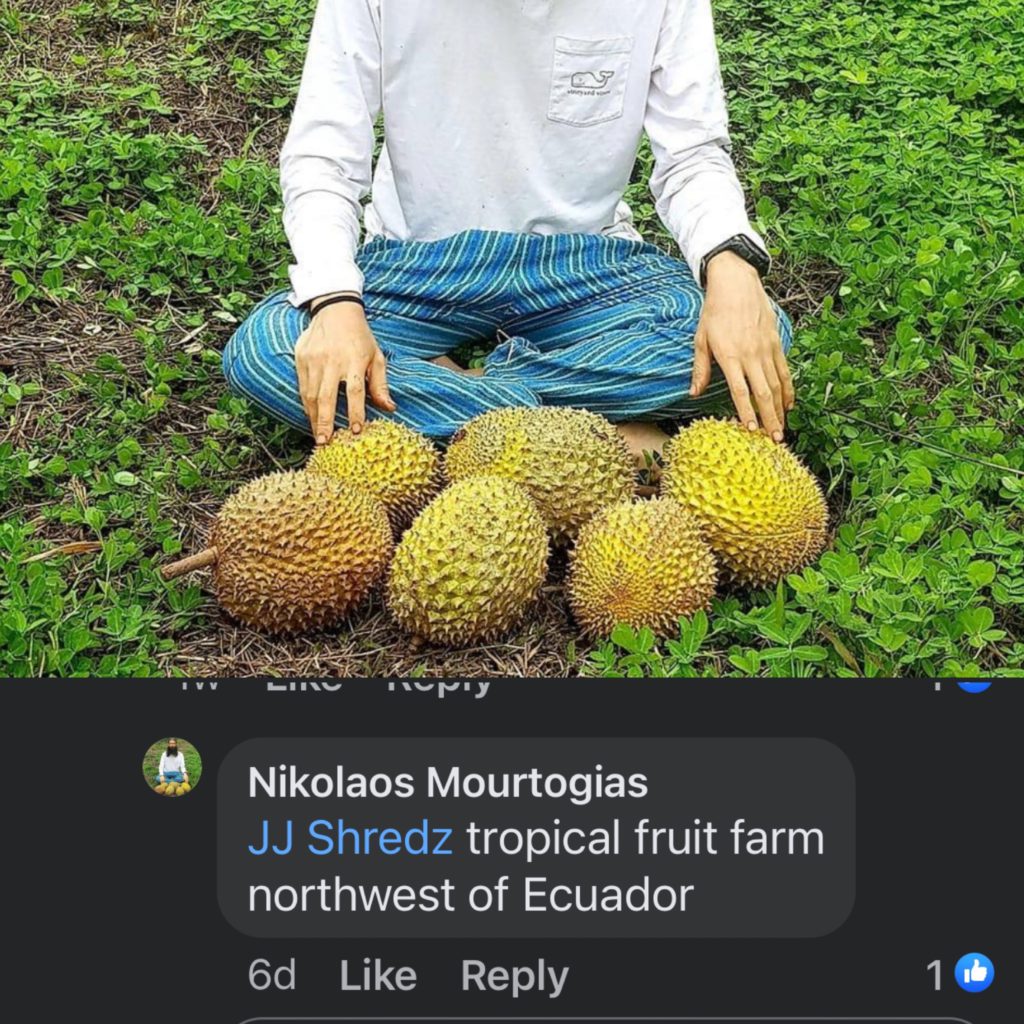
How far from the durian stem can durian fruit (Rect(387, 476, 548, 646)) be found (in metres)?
0.41

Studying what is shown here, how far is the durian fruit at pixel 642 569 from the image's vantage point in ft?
9.39

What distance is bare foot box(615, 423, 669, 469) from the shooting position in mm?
3496

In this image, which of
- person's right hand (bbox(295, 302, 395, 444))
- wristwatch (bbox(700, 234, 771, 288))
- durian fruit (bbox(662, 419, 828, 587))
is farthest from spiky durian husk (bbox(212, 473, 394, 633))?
wristwatch (bbox(700, 234, 771, 288))

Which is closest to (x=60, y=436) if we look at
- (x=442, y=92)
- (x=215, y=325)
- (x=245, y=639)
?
(x=215, y=325)

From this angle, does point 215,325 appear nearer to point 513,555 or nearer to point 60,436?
point 60,436

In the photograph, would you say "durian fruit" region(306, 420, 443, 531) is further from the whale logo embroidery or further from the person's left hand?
the whale logo embroidery

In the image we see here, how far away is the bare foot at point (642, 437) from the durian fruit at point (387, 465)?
61 cm

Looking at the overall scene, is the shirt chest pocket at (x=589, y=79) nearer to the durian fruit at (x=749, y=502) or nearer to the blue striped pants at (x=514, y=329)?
the blue striped pants at (x=514, y=329)

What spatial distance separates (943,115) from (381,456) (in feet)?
10.5

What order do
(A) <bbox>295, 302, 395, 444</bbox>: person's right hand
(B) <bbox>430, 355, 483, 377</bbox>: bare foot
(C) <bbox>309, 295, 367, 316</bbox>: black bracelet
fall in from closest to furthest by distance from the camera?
(A) <bbox>295, 302, 395, 444</bbox>: person's right hand < (C) <bbox>309, 295, 367, 316</bbox>: black bracelet < (B) <bbox>430, 355, 483, 377</bbox>: bare foot

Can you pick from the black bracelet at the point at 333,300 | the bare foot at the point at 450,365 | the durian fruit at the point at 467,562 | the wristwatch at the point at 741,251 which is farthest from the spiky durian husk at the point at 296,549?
the wristwatch at the point at 741,251

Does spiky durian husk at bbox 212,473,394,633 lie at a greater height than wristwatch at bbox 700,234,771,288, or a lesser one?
lesser

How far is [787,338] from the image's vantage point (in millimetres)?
3582

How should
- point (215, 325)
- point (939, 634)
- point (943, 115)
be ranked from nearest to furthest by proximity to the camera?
point (939, 634), point (215, 325), point (943, 115)
